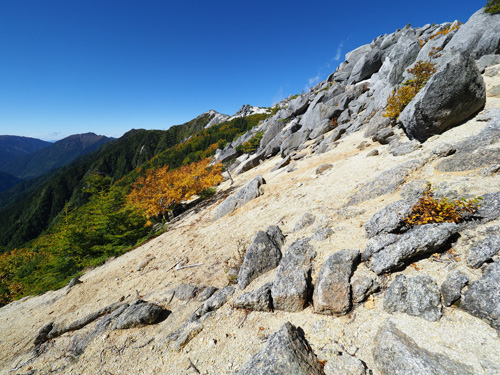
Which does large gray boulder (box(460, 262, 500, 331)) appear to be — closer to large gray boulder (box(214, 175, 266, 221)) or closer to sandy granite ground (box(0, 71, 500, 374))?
sandy granite ground (box(0, 71, 500, 374))

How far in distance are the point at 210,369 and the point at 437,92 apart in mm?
14909

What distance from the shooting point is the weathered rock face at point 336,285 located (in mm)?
4262

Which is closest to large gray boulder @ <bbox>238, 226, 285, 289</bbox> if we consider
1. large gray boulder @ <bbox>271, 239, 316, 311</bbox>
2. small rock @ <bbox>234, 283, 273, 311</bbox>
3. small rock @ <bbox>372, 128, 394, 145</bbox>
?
small rock @ <bbox>234, 283, 273, 311</bbox>

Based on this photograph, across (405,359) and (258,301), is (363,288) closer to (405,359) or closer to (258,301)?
(405,359)

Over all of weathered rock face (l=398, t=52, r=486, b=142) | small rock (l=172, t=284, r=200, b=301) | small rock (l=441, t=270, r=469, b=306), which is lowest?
small rock (l=172, t=284, r=200, b=301)

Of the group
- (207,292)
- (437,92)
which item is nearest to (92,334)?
(207,292)

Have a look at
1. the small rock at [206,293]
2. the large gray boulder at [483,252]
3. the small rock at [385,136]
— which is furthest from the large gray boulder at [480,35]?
the small rock at [206,293]

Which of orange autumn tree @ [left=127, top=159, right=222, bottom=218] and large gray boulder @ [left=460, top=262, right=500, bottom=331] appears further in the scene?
orange autumn tree @ [left=127, top=159, right=222, bottom=218]

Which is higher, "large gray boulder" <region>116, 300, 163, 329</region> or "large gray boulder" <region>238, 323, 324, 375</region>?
"large gray boulder" <region>238, 323, 324, 375</region>

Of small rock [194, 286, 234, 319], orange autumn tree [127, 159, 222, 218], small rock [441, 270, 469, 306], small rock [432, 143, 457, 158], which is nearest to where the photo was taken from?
small rock [441, 270, 469, 306]

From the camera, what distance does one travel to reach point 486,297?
3.12m

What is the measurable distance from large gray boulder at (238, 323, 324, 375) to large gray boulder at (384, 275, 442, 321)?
1.81 metres

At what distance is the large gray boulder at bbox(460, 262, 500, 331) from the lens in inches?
117

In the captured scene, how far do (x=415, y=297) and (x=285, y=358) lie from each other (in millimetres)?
2688
